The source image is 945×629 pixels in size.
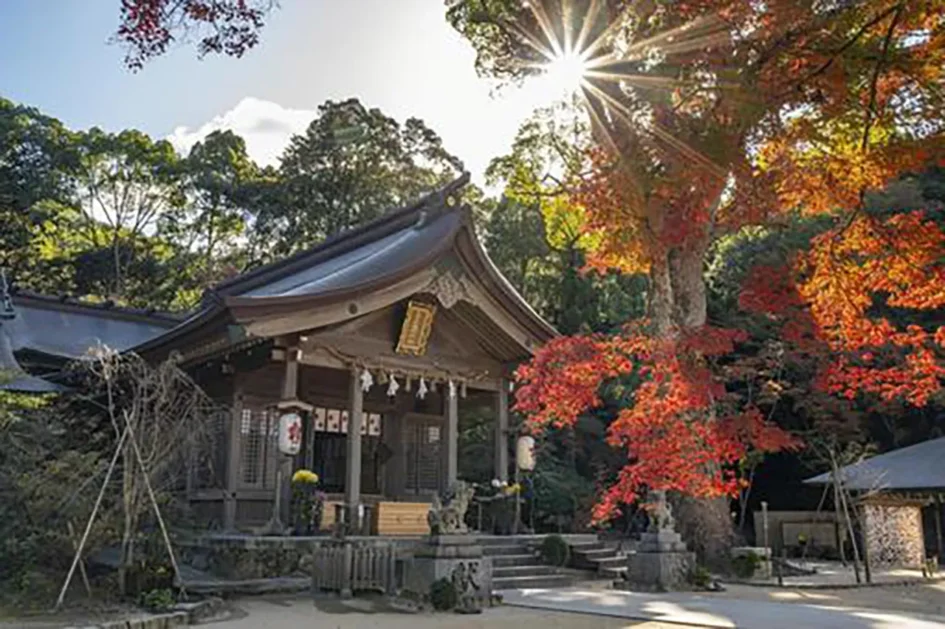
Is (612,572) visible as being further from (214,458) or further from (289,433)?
(214,458)

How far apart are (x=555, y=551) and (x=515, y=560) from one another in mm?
751

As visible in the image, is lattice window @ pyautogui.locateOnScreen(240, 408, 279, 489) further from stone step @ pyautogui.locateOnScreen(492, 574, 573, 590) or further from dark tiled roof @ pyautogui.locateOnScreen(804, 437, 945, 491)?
dark tiled roof @ pyautogui.locateOnScreen(804, 437, 945, 491)

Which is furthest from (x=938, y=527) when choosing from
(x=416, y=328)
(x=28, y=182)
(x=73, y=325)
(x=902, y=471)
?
(x=28, y=182)

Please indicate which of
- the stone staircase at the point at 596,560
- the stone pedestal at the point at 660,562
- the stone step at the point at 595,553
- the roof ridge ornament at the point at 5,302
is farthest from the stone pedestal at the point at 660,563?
the roof ridge ornament at the point at 5,302

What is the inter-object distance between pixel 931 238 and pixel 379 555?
7855mm

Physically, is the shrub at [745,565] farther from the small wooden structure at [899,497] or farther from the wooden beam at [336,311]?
the wooden beam at [336,311]

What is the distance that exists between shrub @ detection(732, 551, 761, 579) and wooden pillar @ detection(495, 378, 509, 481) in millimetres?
4575

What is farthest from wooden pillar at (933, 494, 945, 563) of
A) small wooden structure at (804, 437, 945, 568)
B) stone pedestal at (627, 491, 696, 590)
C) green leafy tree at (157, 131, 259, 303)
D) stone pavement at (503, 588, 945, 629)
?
green leafy tree at (157, 131, 259, 303)

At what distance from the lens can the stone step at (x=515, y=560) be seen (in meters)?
13.2

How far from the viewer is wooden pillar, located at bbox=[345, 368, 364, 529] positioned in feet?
42.5

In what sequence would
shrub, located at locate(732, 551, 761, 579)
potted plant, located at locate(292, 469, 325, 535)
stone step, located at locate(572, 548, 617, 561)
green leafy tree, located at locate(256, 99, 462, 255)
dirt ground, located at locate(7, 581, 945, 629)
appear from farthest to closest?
green leafy tree, located at locate(256, 99, 462, 255)
shrub, located at locate(732, 551, 761, 579)
stone step, located at locate(572, 548, 617, 561)
potted plant, located at locate(292, 469, 325, 535)
dirt ground, located at locate(7, 581, 945, 629)

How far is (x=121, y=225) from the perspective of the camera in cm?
3422

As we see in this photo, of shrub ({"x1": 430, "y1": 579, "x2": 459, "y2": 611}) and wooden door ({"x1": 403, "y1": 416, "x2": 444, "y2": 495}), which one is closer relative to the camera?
shrub ({"x1": 430, "y1": 579, "x2": 459, "y2": 611})

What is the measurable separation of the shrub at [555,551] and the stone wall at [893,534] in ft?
22.3
